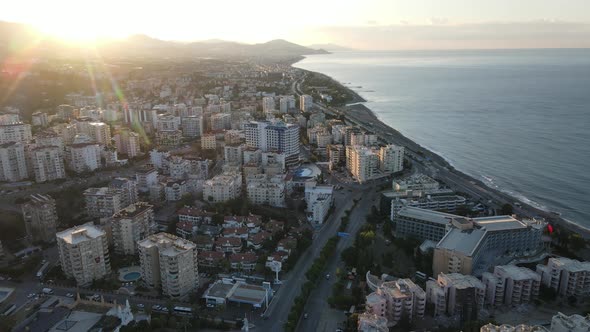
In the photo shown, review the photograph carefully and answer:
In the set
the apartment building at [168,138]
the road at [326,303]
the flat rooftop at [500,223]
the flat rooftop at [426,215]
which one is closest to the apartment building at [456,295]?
the road at [326,303]

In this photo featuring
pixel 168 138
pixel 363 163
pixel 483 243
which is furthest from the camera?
pixel 168 138

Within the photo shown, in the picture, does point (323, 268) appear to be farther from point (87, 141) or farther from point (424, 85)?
point (424, 85)

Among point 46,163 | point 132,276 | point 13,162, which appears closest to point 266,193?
point 132,276

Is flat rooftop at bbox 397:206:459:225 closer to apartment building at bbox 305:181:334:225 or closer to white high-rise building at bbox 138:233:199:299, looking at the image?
apartment building at bbox 305:181:334:225

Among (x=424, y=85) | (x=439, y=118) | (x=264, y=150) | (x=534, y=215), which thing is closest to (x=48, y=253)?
(x=264, y=150)

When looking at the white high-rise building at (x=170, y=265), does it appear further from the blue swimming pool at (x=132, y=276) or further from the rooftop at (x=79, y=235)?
the rooftop at (x=79, y=235)

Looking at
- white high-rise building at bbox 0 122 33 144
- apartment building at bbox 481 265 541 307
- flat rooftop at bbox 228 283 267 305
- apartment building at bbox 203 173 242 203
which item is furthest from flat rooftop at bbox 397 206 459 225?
white high-rise building at bbox 0 122 33 144

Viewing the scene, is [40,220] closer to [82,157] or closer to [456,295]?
[82,157]
